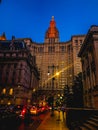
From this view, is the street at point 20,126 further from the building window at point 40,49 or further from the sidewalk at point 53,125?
the building window at point 40,49

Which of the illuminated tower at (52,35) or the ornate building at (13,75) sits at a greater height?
the illuminated tower at (52,35)

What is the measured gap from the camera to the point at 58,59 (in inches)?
4385

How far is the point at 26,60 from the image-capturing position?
54.6m

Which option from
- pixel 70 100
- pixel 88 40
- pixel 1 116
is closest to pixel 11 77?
pixel 70 100

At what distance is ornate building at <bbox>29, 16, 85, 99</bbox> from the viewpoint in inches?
4065

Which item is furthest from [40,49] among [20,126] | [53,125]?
[20,126]

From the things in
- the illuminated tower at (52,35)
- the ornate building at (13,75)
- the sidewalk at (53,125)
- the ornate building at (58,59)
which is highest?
the illuminated tower at (52,35)

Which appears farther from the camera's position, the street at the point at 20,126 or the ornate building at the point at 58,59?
the ornate building at the point at 58,59

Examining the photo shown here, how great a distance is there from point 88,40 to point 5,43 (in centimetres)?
4350

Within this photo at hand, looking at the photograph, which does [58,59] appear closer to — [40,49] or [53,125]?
[40,49]

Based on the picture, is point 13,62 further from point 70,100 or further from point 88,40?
point 88,40

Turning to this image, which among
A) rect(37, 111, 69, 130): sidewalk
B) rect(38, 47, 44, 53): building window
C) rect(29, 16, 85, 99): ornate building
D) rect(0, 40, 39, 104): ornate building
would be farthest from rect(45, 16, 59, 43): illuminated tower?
rect(37, 111, 69, 130): sidewalk

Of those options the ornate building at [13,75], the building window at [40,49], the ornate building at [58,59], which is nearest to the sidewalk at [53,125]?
the ornate building at [13,75]

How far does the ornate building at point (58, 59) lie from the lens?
103 m
